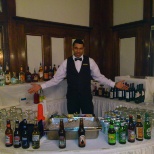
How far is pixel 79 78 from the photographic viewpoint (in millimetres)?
3029

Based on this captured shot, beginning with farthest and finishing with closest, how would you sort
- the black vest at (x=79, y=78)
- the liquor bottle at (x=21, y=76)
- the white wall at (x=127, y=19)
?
the white wall at (x=127, y=19) → the liquor bottle at (x=21, y=76) → the black vest at (x=79, y=78)

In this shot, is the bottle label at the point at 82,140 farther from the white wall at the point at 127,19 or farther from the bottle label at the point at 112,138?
the white wall at the point at 127,19

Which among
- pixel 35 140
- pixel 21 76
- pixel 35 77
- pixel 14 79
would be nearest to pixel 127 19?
pixel 35 77

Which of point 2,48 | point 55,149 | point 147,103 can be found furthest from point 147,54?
point 55,149

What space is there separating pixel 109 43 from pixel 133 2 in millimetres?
1067

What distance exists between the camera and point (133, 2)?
4.44 m

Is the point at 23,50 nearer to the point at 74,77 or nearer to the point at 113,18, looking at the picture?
the point at 74,77

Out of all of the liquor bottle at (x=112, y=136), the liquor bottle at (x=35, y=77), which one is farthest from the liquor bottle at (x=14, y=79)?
the liquor bottle at (x=112, y=136)

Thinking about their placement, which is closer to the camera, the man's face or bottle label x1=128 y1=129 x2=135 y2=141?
bottle label x1=128 y1=129 x2=135 y2=141

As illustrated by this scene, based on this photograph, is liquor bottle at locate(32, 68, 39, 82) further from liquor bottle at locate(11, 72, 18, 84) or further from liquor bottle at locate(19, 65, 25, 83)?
liquor bottle at locate(11, 72, 18, 84)

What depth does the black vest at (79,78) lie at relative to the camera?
9.96 feet

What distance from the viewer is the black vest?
3.04m

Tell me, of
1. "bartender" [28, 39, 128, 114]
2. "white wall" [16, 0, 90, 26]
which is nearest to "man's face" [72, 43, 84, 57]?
"bartender" [28, 39, 128, 114]

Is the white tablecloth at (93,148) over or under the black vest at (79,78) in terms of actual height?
under
